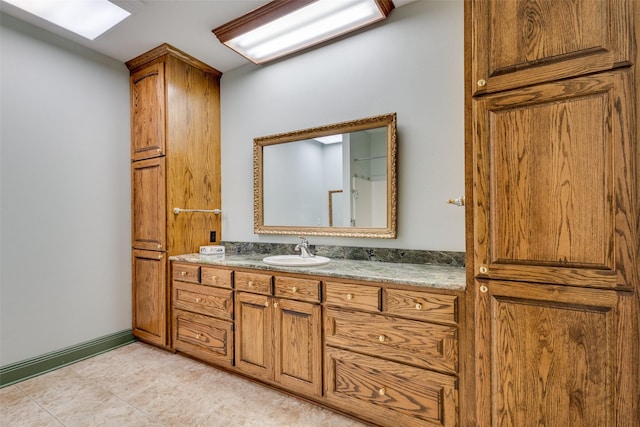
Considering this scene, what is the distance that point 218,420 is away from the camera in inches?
68.0

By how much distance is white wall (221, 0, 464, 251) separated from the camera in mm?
1862

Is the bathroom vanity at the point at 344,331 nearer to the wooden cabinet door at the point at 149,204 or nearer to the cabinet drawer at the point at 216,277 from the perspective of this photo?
the cabinet drawer at the point at 216,277

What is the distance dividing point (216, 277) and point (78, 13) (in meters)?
2.06

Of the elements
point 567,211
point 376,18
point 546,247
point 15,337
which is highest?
point 376,18

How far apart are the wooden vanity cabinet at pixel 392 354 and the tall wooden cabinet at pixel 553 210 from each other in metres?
0.14

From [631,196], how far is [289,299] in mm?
1626

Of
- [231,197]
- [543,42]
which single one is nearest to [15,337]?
[231,197]

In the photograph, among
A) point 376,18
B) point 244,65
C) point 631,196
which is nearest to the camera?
point 631,196

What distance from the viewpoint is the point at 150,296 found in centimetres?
266

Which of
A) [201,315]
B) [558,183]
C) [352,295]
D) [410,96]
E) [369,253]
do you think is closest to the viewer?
[558,183]

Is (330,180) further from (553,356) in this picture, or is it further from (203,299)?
(553,356)

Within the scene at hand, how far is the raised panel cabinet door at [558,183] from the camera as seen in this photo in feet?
3.42

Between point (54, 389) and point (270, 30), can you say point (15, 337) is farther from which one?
point (270, 30)

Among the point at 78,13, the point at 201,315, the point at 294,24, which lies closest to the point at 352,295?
the point at 201,315
